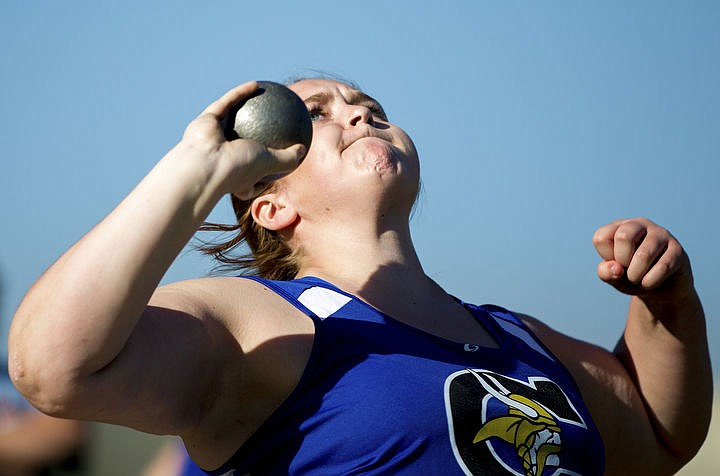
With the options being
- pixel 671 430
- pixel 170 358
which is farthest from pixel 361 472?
pixel 671 430

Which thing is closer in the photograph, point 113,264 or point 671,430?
point 113,264

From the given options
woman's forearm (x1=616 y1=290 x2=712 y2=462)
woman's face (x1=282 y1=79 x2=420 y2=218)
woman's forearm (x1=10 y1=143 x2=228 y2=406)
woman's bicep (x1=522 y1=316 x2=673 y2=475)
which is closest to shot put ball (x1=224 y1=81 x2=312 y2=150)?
woman's forearm (x1=10 y1=143 x2=228 y2=406)

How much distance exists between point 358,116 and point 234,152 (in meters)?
1.15

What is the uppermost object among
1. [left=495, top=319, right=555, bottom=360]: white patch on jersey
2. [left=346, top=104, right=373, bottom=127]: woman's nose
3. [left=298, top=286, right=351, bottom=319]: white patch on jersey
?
[left=346, top=104, right=373, bottom=127]: woman's nose

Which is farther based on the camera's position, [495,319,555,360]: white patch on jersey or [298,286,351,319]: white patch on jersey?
[495,319,555,360]: white patch on jersey

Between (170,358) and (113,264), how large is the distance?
35 centimetres

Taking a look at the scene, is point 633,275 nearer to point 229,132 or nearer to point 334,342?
point 334,342

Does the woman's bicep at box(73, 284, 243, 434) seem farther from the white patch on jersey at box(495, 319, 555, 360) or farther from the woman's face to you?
the white patch on jersey at box(495, 319, 555, 360)

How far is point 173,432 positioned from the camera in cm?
213

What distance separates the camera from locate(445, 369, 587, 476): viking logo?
226 cm

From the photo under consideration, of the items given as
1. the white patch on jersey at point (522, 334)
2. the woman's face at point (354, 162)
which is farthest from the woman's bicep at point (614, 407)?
the woman's face at point (354, 162)

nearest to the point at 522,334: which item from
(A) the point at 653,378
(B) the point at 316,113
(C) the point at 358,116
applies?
(A) the point at 653,378

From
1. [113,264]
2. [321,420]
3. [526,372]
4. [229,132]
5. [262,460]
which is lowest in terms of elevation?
[262,460]

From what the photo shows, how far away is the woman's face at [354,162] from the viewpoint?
2.82m
